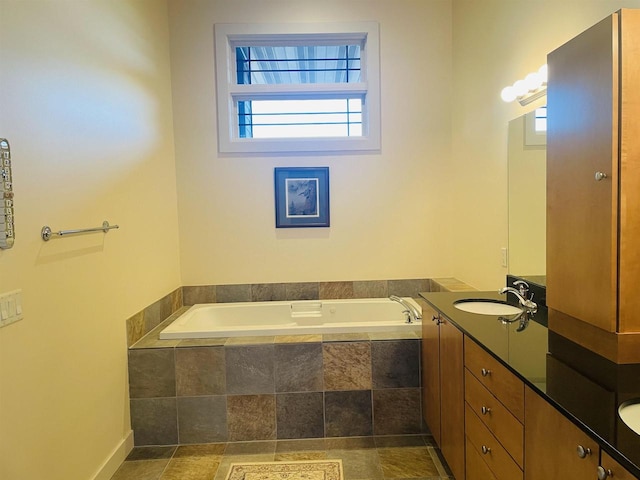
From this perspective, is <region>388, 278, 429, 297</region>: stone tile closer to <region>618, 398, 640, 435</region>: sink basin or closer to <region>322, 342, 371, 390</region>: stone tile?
<region>322, 342, 371, 390</region>: stone tile

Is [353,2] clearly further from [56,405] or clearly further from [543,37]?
[56,405]

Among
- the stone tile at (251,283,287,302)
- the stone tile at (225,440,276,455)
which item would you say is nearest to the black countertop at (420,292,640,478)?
the stone tile at (225,440,276,455)

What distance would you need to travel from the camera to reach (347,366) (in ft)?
7.87

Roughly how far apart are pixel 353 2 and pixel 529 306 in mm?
2764

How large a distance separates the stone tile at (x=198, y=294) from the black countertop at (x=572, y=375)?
2250 millimetres

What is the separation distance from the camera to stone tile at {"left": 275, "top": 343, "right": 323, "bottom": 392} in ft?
7.80

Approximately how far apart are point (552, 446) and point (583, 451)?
0.49ft

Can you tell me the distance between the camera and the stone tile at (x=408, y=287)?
3.40 m

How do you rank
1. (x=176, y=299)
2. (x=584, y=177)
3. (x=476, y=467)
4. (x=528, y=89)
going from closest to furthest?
1. (x=584, y=177)
2. (x=476, y=467)
3. (x=528, y=89)
4. (x=176, y=299)

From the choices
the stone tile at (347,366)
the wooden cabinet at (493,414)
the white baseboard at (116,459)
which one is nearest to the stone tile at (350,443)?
the stone tile at (347,366)

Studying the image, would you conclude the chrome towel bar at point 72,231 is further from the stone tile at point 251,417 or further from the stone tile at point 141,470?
the stone tile at point 141,470

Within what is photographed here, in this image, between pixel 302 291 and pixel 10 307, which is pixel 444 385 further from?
pixel 10 307

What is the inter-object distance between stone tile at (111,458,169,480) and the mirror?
2317mm

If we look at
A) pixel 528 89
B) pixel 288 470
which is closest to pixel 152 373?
pixel 288 470
